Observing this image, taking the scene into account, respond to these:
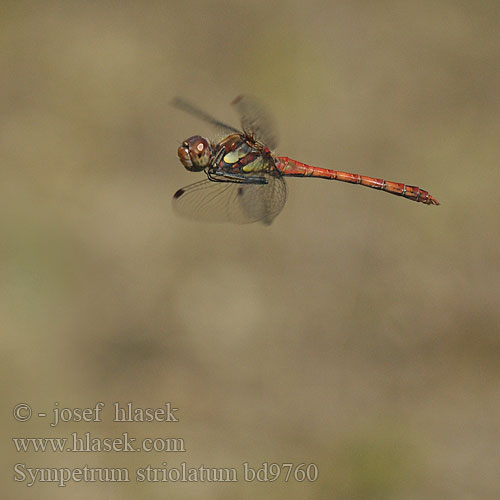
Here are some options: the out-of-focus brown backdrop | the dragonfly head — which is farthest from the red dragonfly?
the out-of-focus brown backdrop

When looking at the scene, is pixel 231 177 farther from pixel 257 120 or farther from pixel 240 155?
pixel 257 120

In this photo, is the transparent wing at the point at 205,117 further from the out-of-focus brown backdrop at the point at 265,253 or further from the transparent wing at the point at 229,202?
the out-of-focus brown backdrop at the point at 265,253

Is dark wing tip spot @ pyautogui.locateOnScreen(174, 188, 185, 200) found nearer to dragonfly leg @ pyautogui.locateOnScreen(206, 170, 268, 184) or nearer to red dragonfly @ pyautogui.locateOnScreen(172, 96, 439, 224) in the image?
red dragonfly @ pyautogui.locateOnScreen(172, 96, 439, 224)

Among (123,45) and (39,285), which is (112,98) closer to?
(123,45)

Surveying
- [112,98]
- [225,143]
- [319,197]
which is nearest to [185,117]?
[112,98]

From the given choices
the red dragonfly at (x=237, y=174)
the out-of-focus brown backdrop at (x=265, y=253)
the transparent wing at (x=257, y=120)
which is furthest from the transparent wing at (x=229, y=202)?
the out-of-focus brown backdrop at (x=265, y=253)
